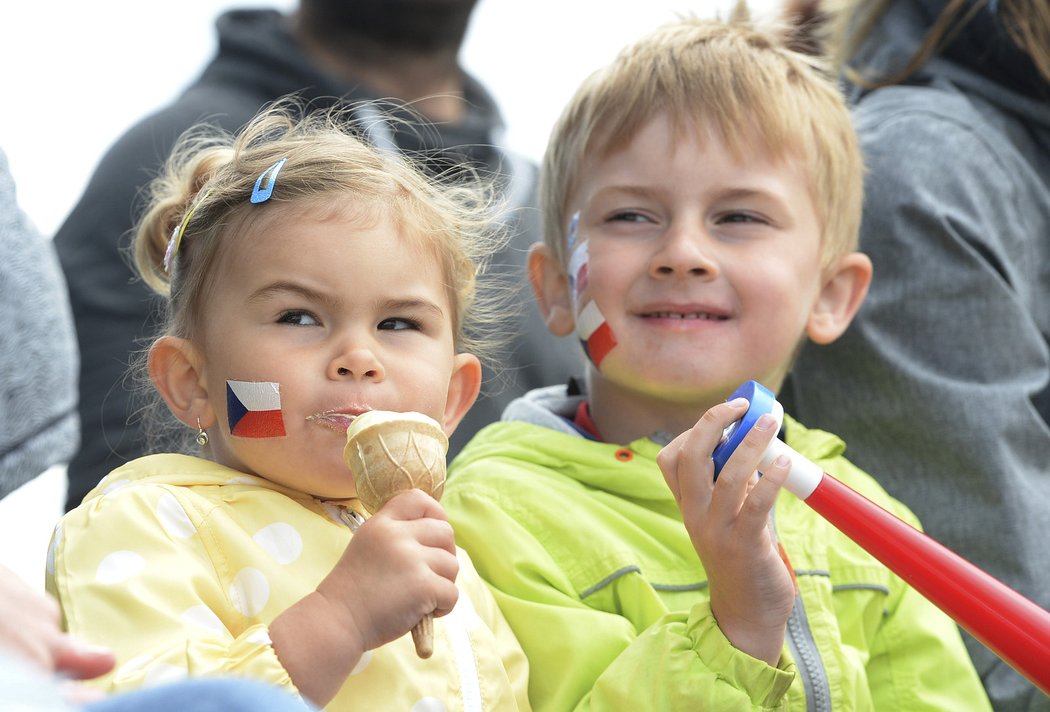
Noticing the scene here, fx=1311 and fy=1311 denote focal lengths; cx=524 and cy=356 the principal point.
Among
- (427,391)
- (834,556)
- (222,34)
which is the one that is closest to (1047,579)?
(834,556)

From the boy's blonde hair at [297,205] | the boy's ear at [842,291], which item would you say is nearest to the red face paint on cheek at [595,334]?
the boy's blonde hair at [297,205]

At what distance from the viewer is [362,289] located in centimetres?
158

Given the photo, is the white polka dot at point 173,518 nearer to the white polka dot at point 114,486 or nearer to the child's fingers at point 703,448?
the white polka dot at point 114,486

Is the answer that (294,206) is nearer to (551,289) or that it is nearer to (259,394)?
(259,394)

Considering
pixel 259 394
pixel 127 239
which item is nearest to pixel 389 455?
pixel 259 394

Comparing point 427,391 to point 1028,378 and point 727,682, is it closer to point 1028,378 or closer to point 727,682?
point 727,682

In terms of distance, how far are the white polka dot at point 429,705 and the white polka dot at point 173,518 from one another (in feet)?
1.08

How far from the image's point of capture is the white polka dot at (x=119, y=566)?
1381 millimetres

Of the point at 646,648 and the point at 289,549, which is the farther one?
the point at 646,648

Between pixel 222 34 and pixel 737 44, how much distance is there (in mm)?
1549

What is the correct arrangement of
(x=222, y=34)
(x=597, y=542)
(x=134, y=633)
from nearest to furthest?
(x=134, y=633) < (x=597, y=542) < (x=222, y=34)

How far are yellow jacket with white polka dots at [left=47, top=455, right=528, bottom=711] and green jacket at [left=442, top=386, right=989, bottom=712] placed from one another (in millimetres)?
139

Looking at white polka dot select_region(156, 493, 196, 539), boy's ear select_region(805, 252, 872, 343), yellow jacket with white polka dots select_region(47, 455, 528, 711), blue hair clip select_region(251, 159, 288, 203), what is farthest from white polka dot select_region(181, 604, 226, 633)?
boy's ear select_region(805, 252, 872, 343)

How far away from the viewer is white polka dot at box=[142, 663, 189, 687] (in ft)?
4.21
